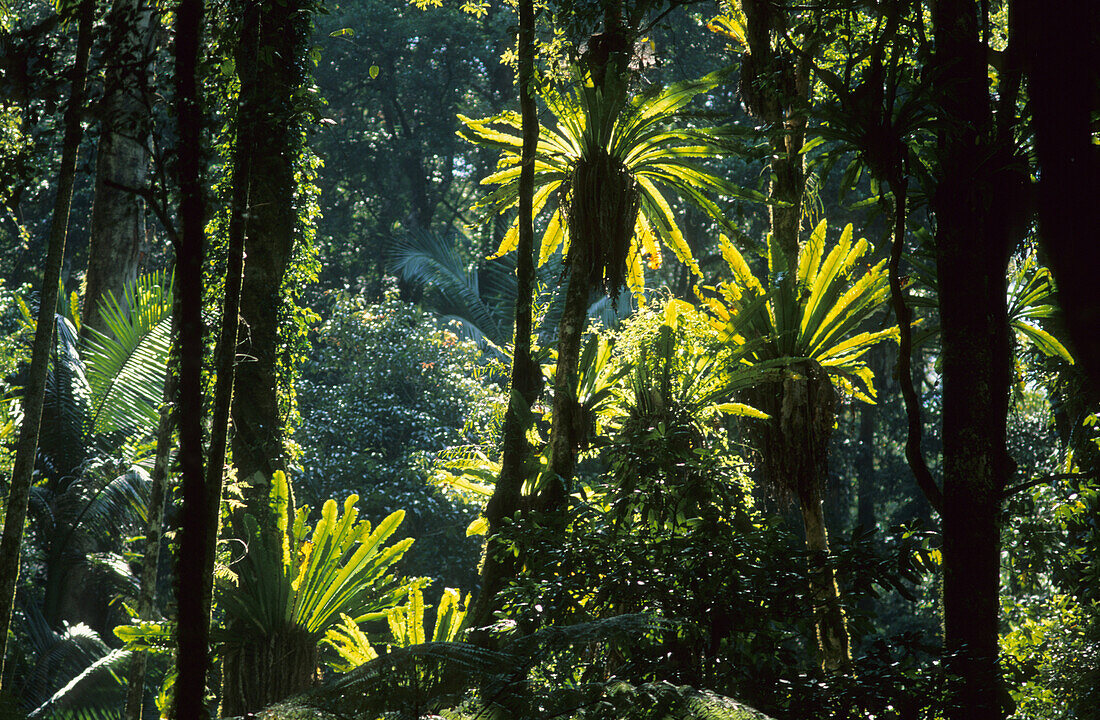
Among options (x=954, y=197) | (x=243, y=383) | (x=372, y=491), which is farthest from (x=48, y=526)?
(x=954, y=197)

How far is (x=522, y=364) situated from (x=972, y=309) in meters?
2.93

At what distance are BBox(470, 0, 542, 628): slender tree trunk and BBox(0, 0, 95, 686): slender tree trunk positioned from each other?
8.05 ft

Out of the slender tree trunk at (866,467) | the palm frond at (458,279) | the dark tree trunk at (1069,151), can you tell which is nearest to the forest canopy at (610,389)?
the dark tree trunk at (1069,151)

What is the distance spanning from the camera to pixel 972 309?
3.75m

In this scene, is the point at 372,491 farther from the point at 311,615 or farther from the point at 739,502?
the point at 739,502

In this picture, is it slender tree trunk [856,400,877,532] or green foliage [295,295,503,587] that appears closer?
green foliage [295,295,503,587]

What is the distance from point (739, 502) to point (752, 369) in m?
0.91

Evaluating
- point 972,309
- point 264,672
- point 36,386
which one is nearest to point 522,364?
point 264,672

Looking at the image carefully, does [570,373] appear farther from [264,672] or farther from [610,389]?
[264,672]

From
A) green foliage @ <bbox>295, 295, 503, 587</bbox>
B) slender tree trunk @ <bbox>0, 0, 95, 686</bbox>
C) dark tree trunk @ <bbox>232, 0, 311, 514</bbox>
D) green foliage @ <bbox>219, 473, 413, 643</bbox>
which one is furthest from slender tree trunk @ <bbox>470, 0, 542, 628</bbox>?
green foliage @ <bbox>295, 295, 503, 587</bbox>

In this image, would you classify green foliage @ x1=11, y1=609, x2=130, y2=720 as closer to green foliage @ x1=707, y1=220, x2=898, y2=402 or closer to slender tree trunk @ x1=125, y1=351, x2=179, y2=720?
slender tree trunk @ x1=125, y1=351, x2=179, y2=720

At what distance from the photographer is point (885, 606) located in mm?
16672

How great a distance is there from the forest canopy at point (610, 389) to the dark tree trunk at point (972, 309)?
0.02 meters

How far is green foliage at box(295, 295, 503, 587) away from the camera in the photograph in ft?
47.5
